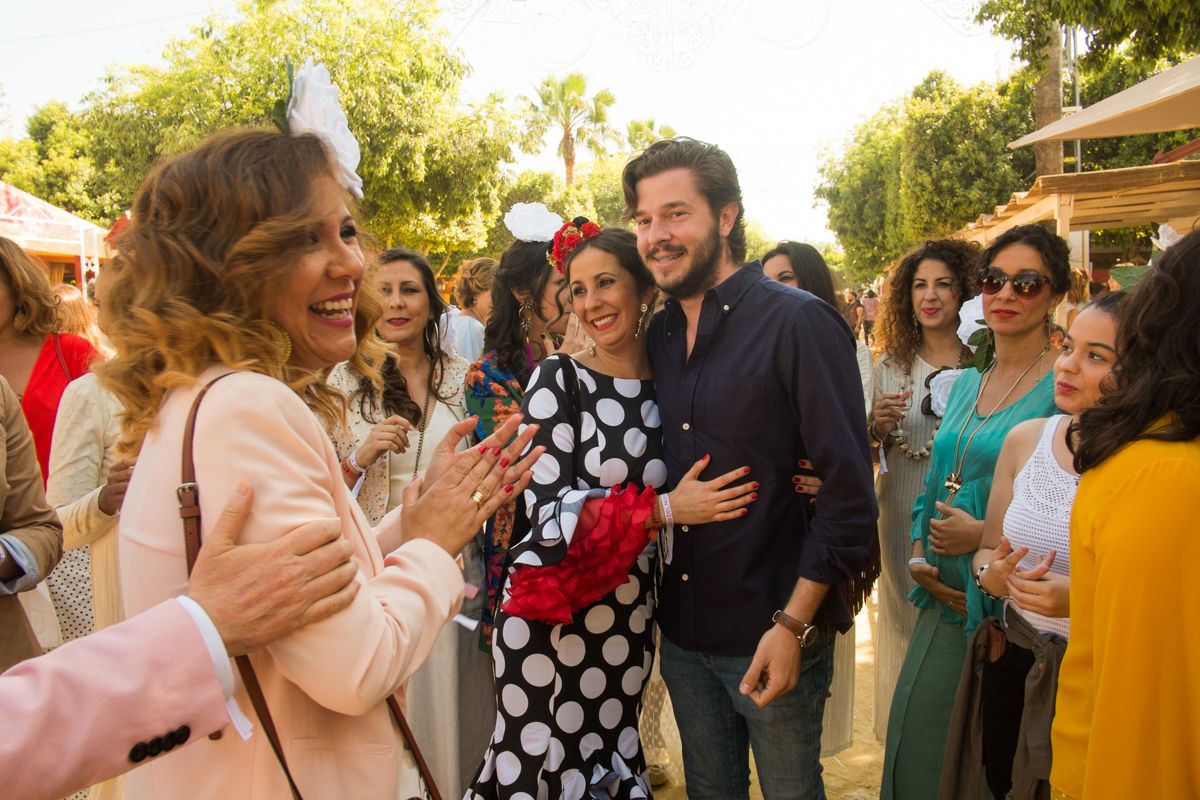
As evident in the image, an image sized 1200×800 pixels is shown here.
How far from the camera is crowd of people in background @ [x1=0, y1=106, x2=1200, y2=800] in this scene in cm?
133

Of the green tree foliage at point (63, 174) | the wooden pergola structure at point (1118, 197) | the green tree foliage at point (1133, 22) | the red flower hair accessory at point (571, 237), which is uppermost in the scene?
Result: the green tree foliage at point (63, 174)

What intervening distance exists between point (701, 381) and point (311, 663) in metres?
1.62

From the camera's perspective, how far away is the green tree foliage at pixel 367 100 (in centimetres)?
1672

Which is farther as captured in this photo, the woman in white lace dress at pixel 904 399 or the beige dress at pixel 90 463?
the woman in white lace dress at pixel 904 399

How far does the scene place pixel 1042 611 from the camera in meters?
2.18

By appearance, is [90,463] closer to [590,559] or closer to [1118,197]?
[590,559]

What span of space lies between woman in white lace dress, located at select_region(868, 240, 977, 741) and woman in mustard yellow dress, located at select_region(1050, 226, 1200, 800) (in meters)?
2.35

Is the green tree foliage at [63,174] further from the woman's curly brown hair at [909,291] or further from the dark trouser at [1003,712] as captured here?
the dark trouser at [1003,712]

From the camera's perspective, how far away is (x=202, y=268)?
1393mm

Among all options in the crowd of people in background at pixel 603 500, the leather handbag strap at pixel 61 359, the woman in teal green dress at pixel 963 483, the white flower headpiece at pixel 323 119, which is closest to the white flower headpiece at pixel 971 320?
the crowd of people in background at pixel 603 500

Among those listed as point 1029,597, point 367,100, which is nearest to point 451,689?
point 1029,597

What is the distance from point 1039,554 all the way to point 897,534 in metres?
1.90

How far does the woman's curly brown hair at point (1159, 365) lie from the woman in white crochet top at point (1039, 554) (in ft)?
1.09

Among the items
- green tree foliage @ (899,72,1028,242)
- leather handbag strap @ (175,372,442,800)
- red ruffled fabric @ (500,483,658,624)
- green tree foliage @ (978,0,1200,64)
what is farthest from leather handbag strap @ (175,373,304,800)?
green tree foliage @ (899,72,1028,242)
